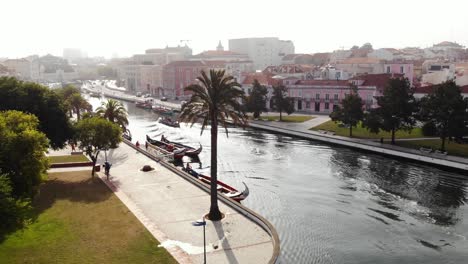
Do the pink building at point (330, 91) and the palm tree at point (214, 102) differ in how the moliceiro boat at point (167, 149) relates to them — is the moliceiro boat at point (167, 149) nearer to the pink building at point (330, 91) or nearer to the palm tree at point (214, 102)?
the palm tree at point (214, 102)

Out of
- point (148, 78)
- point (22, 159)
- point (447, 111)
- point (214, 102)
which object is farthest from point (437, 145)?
point (148, 78)

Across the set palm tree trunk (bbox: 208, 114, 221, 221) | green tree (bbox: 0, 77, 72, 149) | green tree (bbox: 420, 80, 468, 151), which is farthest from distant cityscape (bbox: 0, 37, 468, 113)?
green tree (bbox: 0, 77, 72, 149)

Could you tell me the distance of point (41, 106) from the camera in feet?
158

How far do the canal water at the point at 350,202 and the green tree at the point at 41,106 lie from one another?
18621 millimetres

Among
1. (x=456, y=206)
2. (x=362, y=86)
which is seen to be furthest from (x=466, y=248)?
(x=362, y=86)

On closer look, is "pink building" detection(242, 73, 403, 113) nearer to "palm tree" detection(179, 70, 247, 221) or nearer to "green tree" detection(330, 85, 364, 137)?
"green tree" detection(330, 85, 364, 137)

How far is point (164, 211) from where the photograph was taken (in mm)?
35594

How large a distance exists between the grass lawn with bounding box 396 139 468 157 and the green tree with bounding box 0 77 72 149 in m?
46.0

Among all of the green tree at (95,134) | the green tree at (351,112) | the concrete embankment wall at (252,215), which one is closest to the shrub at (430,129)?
the green tree at (351,112)

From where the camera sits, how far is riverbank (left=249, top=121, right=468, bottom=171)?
52.1m

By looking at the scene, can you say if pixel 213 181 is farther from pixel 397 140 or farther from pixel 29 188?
pixel 397 140

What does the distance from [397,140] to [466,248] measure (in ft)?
120

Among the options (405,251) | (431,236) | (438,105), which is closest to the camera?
(405,251)

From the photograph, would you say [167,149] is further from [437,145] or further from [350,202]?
[437,145]
